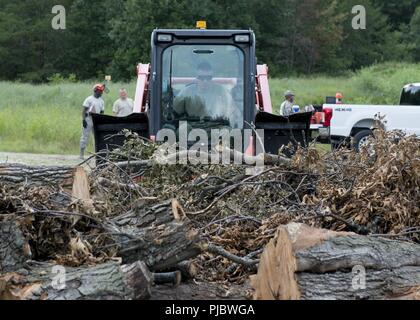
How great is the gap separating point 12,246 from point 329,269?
1815 millimetres

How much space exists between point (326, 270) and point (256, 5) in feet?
154

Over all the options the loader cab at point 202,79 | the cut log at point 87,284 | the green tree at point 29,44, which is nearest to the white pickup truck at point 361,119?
the loader cab at point 202,79

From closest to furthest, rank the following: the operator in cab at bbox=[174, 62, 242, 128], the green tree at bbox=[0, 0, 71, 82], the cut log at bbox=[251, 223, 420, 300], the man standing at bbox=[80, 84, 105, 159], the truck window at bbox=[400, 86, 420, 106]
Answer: the cut log at bbox=[251, 223, 420, 300] → the operator in cab at bbox=[174, 62, 242, 128] → the man standing at bbox=[80, 84, 105, 159] → the truck window at bbox=[400, 86, 420, 106] → the green tree at bbox=[0, 0, 71, 82]

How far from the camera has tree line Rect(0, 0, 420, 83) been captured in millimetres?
50969

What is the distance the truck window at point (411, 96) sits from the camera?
750 inches

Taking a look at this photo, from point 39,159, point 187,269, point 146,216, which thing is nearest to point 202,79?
point 146,216

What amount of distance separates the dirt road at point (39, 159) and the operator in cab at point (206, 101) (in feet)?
23.4

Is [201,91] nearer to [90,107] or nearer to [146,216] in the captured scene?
[146,216]

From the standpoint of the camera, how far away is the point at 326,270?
4.47 meters

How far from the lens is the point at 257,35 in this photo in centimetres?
4919

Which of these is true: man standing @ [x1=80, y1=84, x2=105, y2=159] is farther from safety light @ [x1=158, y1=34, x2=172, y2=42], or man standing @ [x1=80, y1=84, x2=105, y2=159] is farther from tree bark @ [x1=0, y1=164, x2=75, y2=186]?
tree bark @ [x1=0, y1=164, x2=75, y2=186]

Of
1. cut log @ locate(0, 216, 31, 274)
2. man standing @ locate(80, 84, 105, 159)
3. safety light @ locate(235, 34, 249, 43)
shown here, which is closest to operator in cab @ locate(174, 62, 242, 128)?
safety light @ locate(235, 34, 249, 43)

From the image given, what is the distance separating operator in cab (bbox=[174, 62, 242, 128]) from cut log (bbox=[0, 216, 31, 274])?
189 inches
